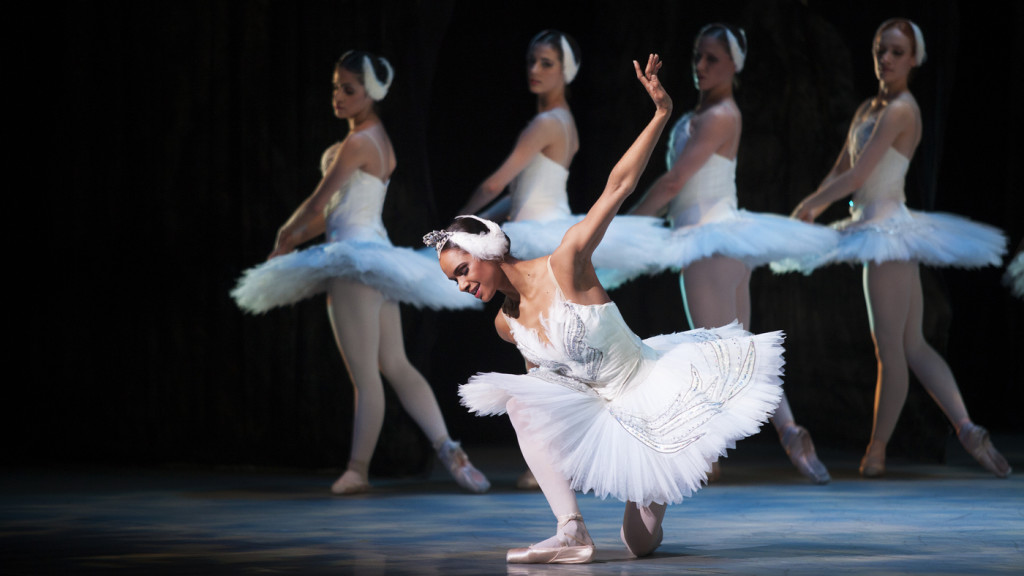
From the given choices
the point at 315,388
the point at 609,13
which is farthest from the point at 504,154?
the point at 315,388

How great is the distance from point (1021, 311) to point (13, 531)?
5.70 meters

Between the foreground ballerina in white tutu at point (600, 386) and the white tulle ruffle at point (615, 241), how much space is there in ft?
4.64

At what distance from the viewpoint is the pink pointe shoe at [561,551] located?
117 inches

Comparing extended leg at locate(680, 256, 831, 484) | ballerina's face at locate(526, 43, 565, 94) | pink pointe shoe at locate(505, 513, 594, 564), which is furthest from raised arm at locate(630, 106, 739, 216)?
pink pointe shoe at locate(505, 513, 594, 564)

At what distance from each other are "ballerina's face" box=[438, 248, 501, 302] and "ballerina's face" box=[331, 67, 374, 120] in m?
1.92

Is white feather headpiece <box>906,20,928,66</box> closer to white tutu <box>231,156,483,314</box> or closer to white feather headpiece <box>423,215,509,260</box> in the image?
white tutu <box>231,156,483,314</box>

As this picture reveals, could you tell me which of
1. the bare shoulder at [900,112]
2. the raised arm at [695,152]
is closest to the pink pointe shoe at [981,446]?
the bare shoulder at [900,112]

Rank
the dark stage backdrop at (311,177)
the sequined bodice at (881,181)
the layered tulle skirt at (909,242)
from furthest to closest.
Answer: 1. the dark stage backdrop at (311,177)
2. the sequined bodice at (881,181)
3. the layered tulle skirt at (909,242)

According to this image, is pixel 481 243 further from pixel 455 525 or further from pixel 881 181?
pixel 881 181

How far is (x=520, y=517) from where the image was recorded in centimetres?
394

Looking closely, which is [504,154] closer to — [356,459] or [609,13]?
[609,13]

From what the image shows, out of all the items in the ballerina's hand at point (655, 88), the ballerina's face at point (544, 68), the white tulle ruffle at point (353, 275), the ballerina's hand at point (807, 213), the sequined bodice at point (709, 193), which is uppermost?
the ballerina's face at point (544, 68)

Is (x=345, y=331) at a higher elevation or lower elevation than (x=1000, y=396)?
higher

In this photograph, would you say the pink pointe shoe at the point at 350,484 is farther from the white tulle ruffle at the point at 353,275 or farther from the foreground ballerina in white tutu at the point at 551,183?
the foreground ballerina in white tutu at the point at 551,183
